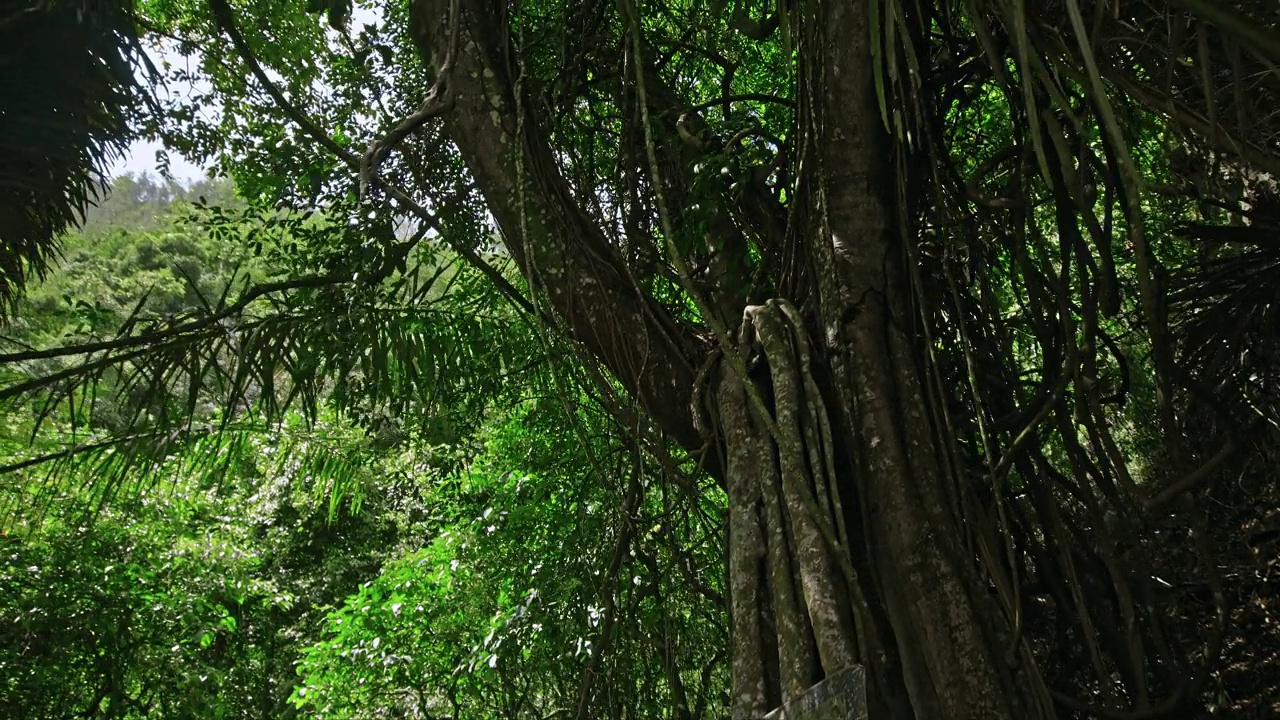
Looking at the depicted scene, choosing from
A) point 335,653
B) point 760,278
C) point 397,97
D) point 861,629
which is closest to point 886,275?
point 760,278

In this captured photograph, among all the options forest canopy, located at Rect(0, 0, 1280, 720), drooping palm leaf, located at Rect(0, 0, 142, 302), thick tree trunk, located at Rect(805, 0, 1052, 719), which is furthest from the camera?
drooping palm leaf, located at Rect(0, 0, 142, 302)

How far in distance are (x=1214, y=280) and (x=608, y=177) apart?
1505 mm

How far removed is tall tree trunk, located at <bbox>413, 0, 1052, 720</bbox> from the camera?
1.29 metres

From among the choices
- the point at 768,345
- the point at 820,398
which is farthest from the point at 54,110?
the point at 820,398

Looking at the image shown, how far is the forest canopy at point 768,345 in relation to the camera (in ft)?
4.50

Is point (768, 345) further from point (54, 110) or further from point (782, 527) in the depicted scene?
point (54, 110)

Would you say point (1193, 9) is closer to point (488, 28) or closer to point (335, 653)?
point (488, 28)

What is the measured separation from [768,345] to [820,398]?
135mm

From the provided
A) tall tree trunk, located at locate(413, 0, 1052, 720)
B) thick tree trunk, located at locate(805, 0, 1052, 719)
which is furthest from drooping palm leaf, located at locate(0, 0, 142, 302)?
thick tree trunk, located at locate(805, 0, 1052, 719)

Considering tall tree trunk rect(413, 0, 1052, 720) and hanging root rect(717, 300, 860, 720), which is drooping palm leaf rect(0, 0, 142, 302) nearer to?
tall tree trunk rect(413, 0, 1052, 720)

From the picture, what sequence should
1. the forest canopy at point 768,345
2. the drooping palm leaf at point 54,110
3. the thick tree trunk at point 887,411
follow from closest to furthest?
the thick tree trunk at point 887,411 → the forest canopy at point 768,345 → the drooping palm leaf at point 54,110

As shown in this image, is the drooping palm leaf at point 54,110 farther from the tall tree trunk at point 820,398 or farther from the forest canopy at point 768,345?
the tall tree trunk at point 820,398

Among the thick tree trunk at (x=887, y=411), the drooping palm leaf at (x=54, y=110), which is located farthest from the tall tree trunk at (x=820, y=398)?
the drooping palm leaf at (x=54, y=110)

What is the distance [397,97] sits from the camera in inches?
133
